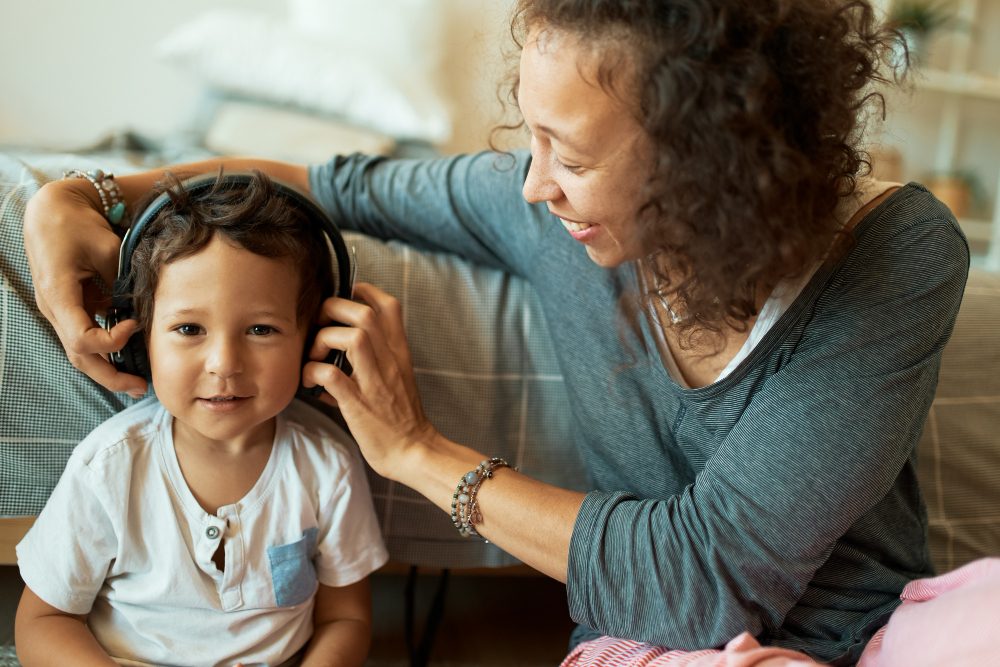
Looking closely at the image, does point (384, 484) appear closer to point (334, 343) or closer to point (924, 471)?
point (334, 343)

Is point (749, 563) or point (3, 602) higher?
point (749, 563)

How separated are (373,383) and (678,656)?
0.38m

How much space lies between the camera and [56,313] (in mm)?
808

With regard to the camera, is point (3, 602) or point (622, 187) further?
point (3, 602)

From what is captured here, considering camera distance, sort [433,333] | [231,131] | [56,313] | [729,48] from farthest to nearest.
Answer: [231,131], [433,333], [56,313], [729,48]

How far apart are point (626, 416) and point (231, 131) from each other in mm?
1427

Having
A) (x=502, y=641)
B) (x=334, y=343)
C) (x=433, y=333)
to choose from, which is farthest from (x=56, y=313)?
(x=502, y=641)

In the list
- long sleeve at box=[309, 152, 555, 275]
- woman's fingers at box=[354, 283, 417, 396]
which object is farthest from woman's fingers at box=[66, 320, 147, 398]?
long sleeve at box=[309, 152, 555, 275]

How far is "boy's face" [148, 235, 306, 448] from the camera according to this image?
31.8 inches

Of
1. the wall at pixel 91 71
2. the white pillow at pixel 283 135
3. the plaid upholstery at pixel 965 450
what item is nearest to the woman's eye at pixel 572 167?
the plaid upholstery at pixel 965 450

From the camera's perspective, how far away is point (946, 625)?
0.74 meters

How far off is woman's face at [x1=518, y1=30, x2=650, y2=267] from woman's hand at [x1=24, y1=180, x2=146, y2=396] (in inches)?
16.1

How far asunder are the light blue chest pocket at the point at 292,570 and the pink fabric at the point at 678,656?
279 mm

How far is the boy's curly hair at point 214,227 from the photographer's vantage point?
2.66ft
